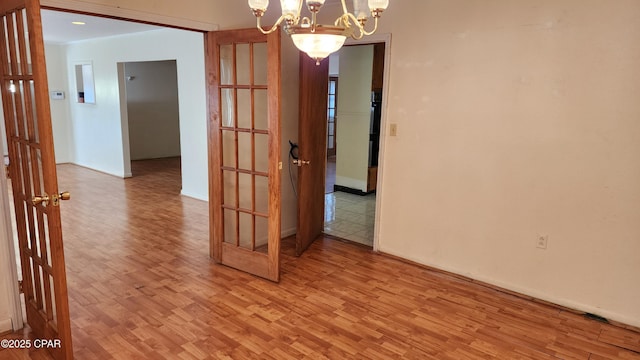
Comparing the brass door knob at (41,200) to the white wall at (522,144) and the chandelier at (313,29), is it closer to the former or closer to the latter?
the chandelier at (313,29)

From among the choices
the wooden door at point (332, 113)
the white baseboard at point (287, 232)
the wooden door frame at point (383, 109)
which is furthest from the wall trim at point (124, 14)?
the wooden door at point (332, 113)

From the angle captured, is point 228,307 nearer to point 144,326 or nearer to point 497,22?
point 144,326

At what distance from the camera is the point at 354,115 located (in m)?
6.50

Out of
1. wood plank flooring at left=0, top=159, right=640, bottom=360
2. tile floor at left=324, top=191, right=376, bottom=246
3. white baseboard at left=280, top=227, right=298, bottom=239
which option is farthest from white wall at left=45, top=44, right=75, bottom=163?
white baseboard at left=280, top=227, right=298, bottom=239

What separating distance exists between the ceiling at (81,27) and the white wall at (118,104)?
26cm

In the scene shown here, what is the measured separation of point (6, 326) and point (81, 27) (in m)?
4.86

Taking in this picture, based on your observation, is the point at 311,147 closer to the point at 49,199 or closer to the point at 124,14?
the point at 124,14

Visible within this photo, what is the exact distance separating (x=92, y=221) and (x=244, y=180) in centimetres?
249

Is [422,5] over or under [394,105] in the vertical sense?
over

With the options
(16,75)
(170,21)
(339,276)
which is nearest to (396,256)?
(339,276)

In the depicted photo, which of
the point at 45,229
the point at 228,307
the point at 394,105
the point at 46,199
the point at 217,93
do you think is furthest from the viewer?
the point at 394,105

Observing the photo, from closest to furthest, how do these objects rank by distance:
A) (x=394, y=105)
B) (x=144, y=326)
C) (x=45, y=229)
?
1. (x=45, y=229)
2. (x=144, y=326)
3. (x=394, y=105)

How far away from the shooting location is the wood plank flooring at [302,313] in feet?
8.39

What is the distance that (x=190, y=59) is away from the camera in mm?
6012
